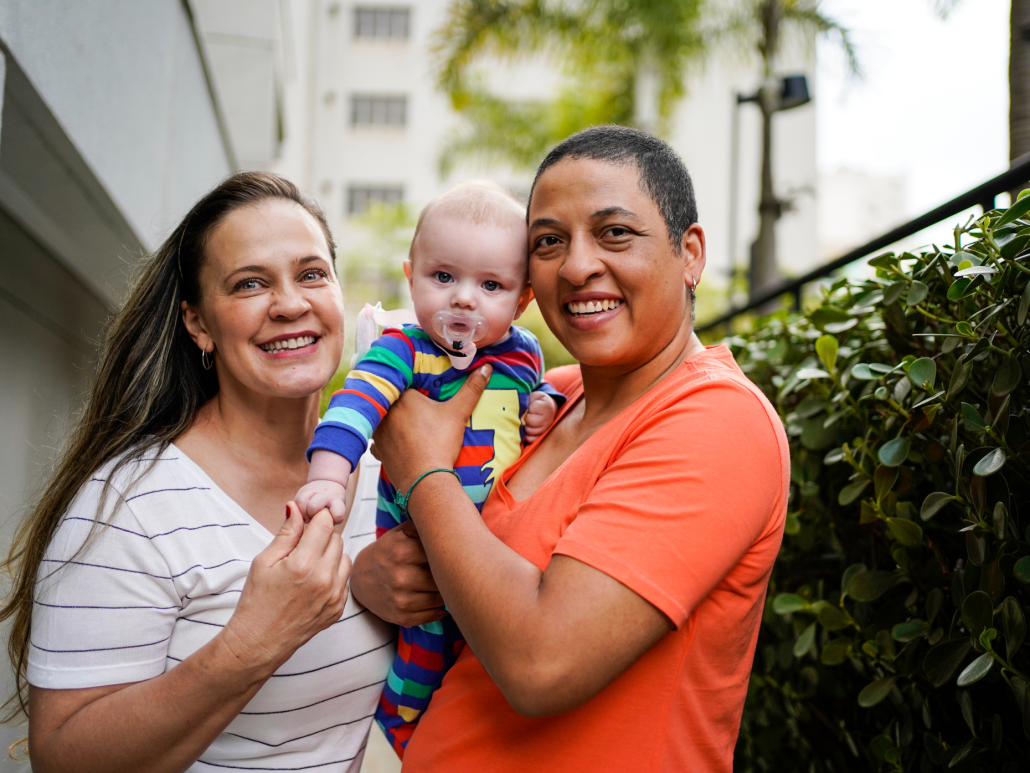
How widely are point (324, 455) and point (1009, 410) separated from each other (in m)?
1.38

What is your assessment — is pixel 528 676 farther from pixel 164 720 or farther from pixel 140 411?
pixel 140 411

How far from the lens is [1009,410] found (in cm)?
143

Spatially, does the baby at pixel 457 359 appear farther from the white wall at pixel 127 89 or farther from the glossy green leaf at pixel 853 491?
the white wall at pixel 127 89

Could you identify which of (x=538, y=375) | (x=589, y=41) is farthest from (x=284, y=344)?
(x=589, y=41)

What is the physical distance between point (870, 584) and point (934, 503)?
13.7 inches

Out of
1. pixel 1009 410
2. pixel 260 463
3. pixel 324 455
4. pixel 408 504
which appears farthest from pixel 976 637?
pixel 260 463

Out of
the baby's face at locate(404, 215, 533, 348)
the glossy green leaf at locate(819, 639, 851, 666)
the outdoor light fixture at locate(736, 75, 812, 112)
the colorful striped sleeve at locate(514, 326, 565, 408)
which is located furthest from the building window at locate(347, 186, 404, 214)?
the glossy green leaf at locate(819, 639, 851, 666)

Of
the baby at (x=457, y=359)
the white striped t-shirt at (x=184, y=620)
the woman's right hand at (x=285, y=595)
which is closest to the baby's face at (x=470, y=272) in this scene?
the baby at (x=457, y=359)

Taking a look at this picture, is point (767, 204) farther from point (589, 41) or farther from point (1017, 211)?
point (1017, 211)

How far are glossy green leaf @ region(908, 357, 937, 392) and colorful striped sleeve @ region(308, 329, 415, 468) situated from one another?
45.2 inches

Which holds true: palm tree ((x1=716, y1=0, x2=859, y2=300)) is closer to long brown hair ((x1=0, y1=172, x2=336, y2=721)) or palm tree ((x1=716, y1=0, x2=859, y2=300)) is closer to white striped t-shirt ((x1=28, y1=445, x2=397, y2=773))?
long brown hair ((x1=0, y1=172, x2=336, y2=721))

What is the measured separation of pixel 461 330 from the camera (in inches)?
77.1

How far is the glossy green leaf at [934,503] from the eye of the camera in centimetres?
150

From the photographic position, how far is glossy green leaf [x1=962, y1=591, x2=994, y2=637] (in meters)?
1.37
